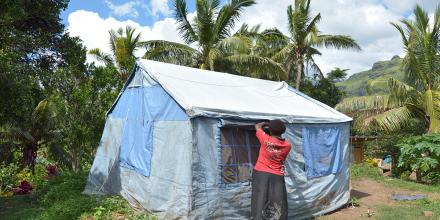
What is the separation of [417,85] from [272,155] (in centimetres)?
1137

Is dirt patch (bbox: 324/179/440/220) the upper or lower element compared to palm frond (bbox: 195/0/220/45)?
lower

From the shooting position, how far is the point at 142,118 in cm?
775

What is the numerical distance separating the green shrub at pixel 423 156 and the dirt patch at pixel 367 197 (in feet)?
4.03

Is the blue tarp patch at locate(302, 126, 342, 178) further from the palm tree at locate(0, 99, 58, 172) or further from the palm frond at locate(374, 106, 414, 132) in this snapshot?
the palm tree at locate(0, 99, 58, 172)

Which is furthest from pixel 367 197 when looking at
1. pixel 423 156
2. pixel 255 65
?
pixel 255 65

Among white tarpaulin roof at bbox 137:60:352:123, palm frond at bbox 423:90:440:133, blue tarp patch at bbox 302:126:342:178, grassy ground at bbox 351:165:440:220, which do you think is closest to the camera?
white tarpaulin roof at bbox 137:60:352:123

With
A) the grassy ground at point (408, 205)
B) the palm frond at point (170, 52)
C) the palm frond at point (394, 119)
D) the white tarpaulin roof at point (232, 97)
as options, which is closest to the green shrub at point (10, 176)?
the white tarpaulin roof at point (232, 97)

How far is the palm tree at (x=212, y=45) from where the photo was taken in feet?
55.2

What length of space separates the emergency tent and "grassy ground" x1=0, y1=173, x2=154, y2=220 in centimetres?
28

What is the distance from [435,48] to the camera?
14719mm

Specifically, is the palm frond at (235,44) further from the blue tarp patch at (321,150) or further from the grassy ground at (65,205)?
the grassy ground at (65,205)

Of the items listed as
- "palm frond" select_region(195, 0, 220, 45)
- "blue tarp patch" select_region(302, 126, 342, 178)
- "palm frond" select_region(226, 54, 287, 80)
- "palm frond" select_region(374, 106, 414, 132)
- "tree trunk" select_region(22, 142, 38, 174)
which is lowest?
"tree trunk" select_region(22, 142, 38, 174)

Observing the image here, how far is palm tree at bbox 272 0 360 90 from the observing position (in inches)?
723

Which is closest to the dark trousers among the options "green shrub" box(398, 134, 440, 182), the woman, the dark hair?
the woman
